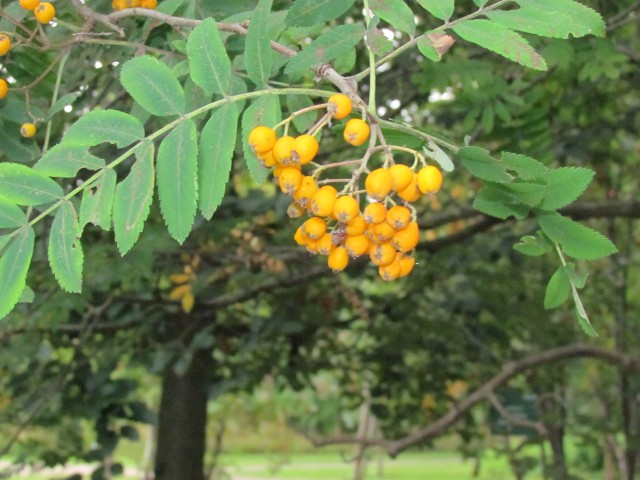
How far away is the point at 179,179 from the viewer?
1.26 m

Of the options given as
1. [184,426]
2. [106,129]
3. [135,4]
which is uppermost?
[135,4]

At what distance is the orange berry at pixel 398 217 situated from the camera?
1180 mm

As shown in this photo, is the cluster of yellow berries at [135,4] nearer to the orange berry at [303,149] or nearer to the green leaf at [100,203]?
the green leaf at [100,203]

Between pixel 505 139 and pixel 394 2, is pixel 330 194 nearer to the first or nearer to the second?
pixel 394 2

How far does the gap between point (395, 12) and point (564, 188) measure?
0.43 m

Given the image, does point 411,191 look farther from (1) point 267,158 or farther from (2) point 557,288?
(2) point 557,288

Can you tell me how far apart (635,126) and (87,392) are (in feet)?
10.4

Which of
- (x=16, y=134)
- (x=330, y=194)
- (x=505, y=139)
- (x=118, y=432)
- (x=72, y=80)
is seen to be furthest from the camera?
(x=118, y=432)

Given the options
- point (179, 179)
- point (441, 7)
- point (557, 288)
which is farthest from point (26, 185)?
point (557, 288)

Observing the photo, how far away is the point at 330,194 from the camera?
119 centimetres

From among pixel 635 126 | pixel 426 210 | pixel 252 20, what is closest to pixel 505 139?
pixel 426 210

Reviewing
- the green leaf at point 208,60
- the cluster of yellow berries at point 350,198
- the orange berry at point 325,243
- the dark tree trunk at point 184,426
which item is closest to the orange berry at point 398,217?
the cluster of yellow berries at point 350,198

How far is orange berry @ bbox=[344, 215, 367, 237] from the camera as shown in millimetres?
1198

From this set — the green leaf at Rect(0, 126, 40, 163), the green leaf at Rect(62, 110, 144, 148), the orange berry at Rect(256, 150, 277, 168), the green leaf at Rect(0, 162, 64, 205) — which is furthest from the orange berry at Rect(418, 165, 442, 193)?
the green leaf at Rect(0, 126, 40, 163)
